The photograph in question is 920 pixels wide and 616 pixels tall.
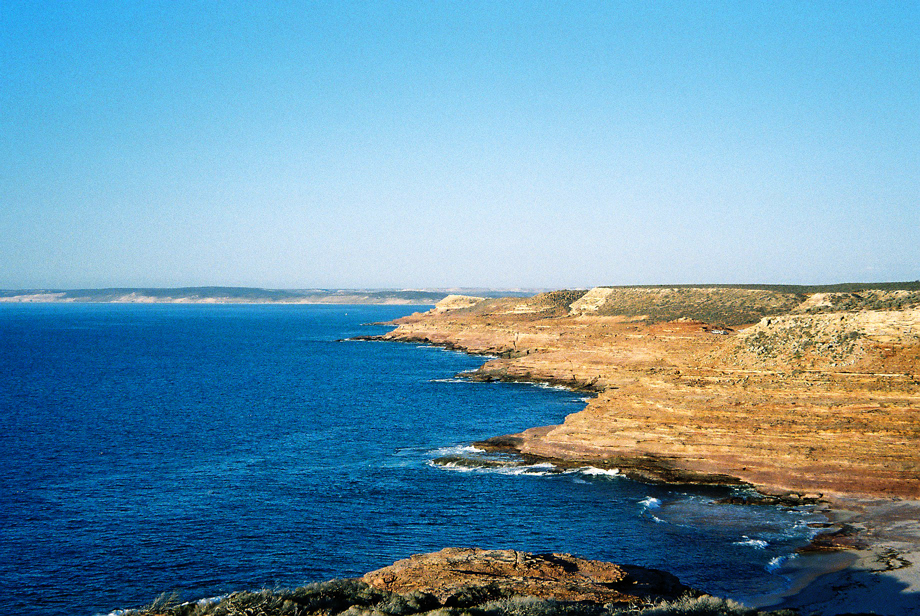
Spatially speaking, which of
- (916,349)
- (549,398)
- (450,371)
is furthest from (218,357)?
(916,349)

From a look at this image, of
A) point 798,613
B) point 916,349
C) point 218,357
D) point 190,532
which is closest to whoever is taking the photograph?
point 798,613

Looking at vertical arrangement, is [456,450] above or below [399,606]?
below

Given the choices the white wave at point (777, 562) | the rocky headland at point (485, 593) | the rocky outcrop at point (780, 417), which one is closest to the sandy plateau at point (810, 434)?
the rocky outcrop at point (780, 417)

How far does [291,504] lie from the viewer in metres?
41.7

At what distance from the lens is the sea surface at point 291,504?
3172 centimetres

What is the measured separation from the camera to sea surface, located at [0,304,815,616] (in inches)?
1249

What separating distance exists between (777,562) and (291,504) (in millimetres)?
27343

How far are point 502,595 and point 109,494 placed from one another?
30.9 m

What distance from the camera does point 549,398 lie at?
83.9 m

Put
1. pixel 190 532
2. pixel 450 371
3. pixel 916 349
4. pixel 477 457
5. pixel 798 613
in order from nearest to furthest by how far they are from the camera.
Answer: pixel 798 613 → pixel 190 532 → pixel 916 349 → pixel 477 457 → pixel 450 371

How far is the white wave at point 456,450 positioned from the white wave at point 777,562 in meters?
25.5

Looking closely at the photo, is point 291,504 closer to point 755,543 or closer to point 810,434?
point 755,543

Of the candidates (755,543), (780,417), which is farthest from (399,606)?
(780,417)

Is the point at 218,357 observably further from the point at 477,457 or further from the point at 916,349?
the point at 916,349
